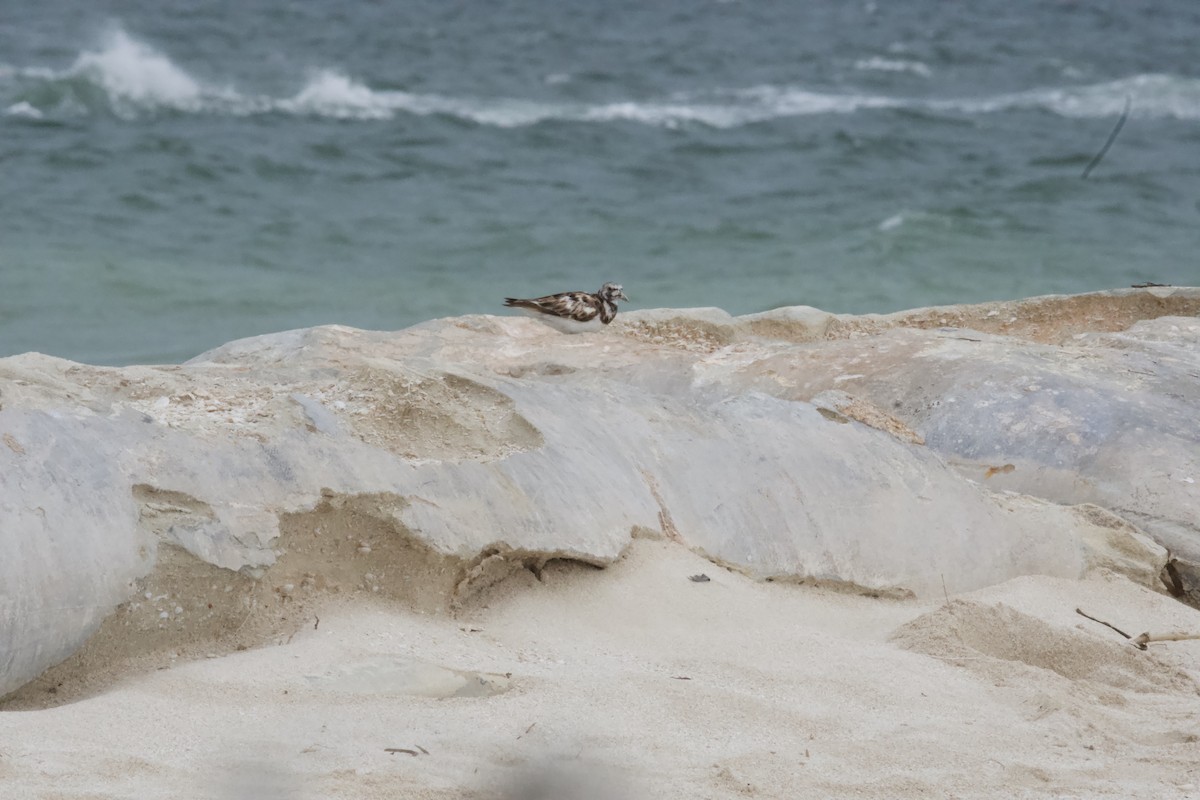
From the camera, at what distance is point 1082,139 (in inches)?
721

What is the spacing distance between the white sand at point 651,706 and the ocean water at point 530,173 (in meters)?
6.66

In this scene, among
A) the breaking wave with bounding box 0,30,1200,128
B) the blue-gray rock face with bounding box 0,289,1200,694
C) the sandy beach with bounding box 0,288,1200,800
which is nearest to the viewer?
the sandy beach with bounding box 0,288,1200,800

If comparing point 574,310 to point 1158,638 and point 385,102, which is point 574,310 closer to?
point 1158,638

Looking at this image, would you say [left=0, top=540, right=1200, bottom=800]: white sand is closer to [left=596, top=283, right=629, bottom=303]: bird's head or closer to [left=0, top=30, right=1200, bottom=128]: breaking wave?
[left=596, top=283, right=629, bottom=303]: bird's head

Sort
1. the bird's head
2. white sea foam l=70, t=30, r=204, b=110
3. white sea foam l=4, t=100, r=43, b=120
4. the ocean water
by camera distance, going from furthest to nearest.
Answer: white sea foam l=70, t=30, r=204, b=110, white sea foam l=4, t=100, r=43, b=120, the ocean water, the bird's head

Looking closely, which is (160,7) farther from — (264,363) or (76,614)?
(76,614)

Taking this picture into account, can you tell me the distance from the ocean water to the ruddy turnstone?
3896 mm

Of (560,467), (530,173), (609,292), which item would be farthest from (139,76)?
(560,467)

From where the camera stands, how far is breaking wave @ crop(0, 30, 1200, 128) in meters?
17.6

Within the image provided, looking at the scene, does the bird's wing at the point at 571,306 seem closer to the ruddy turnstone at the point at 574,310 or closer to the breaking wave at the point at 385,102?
the ruddy turnstone at the point at 574,310

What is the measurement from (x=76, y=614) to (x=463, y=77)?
18.7 m

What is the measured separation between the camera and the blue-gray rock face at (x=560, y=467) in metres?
3.19

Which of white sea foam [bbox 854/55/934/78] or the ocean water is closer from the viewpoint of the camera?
the ocean water

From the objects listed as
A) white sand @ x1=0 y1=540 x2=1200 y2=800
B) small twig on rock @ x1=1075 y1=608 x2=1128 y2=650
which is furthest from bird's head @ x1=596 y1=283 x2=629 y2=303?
small twig on rock @ x1=1075 y1=608 x2=1128 y2=650
